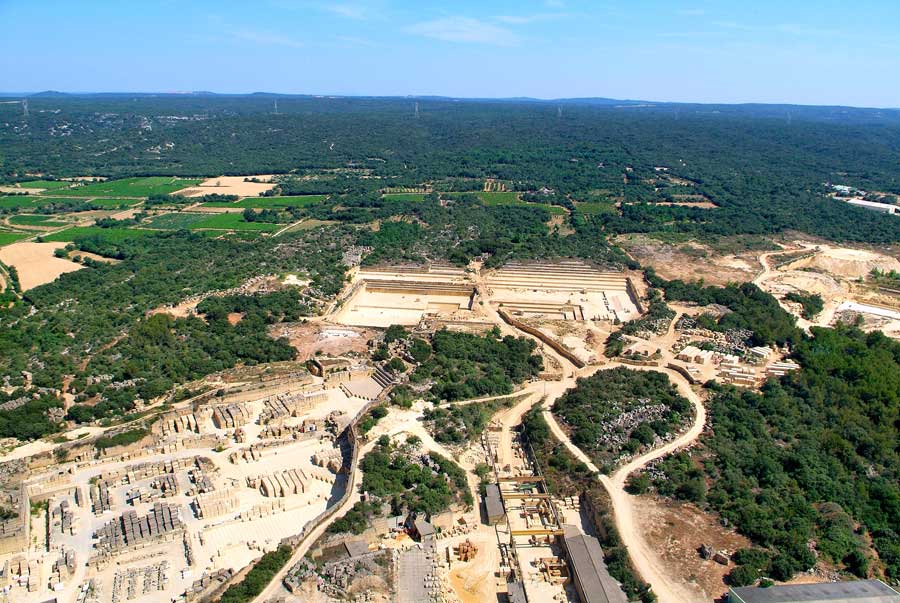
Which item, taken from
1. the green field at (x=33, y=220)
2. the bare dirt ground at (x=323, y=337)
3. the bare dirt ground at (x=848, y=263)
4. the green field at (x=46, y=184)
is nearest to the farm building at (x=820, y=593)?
the bare dirt ground at (x=323, y=337)

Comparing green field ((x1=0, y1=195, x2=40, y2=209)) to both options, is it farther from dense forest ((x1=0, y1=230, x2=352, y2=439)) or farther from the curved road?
the curved road

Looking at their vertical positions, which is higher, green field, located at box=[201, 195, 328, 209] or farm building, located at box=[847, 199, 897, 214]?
farm building, located at box=[847, 199, 897, 214]

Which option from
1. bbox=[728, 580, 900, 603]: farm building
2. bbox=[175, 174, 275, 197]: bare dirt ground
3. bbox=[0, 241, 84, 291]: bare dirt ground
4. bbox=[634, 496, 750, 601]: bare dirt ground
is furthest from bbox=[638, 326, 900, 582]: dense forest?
bbox=[175, 174, 275, 197]: bare dirt ground

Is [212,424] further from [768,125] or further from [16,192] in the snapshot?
[768,125]

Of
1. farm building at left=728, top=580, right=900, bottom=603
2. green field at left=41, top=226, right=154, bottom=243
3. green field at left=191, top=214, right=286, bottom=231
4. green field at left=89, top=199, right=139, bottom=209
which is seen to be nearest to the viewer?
farm building at left=728, top=580, right=900, bottom=603

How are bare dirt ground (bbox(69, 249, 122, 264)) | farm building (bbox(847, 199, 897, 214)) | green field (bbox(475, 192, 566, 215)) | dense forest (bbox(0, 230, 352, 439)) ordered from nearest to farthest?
dense forest (bbox(0, 230, 352, 439)) → bare dirt ground (bbox(69, 249, 122, 264)) → farm building (bbox(847, 199, 897, 214)) → green field (bbox(475, 192, 566, 215))

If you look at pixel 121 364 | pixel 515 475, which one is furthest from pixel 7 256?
pixel 515 475

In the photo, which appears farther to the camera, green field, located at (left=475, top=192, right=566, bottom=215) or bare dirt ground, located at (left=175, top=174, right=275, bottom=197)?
bare dirt ground, located at (left=175, top=174, right=275, bottom=197)
